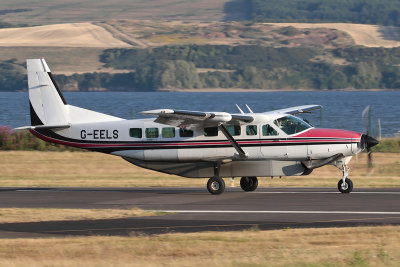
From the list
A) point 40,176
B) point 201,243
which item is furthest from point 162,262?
point 40,176

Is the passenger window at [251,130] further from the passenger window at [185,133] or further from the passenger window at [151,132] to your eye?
the passenger window at [151,132]

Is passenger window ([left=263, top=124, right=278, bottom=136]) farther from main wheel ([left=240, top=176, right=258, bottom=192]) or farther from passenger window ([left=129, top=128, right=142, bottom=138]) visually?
passenger window ([left=129, top=128, right=142, bottom=138])

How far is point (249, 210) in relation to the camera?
20.0 metres

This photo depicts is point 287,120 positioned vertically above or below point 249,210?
above

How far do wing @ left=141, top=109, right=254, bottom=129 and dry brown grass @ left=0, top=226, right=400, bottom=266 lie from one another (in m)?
6.66

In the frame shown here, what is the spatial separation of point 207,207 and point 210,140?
4.03 meters

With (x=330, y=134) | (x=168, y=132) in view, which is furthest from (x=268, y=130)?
(x=168, y=132)

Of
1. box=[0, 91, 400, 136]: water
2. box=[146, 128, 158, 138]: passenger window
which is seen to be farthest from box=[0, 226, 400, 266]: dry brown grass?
box=[0, 91, 400, 136]: water

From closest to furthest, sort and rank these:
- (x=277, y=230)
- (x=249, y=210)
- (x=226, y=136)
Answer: (x=277, y=230)
(x=249, y=210)
(x=226, y=136)

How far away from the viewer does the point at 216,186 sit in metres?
24.2

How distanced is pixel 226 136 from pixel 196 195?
2.05m

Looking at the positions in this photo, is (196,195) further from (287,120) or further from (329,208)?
(329,208)

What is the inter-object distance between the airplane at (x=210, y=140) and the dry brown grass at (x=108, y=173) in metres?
3.79

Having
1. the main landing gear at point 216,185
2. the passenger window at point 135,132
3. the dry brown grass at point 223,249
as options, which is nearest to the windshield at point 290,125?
the main landing gear at point 216,185
